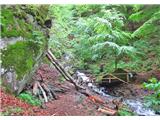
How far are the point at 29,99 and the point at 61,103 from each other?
1.04 metres

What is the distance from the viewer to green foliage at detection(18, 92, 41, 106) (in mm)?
6538

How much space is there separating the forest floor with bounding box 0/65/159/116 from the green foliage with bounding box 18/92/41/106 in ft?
0.64

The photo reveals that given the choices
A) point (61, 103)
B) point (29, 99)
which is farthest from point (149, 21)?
point (29, 99)

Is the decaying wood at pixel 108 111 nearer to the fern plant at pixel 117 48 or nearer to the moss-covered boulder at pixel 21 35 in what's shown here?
the moss-covered boulder at pixel 21 35

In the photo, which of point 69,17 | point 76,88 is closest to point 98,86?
point 76,88

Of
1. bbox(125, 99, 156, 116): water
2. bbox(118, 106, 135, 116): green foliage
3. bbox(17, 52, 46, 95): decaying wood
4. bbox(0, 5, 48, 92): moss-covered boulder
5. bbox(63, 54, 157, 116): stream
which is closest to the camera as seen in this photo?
bbox(0, 5, 48, 92): moss-covered boulder

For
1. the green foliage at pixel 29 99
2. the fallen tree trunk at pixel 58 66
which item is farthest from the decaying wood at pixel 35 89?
the fallen tree trunk at pixel 58 66

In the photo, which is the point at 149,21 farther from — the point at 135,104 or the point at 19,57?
the point at 19,57

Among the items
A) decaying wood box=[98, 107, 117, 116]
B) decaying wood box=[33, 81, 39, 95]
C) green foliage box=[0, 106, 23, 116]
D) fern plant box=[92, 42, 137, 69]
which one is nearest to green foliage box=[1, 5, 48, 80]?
decaying wood box=[33, 81, 39, 95]

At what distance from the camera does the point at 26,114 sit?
221 inches

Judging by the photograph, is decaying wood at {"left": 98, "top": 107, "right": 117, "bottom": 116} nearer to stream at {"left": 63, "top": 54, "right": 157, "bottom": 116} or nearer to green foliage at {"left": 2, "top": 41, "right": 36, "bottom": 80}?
stream at {"left": 63, "top": 54, "right": 157, "bottom": 116}

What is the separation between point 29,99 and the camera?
6629 millimetres

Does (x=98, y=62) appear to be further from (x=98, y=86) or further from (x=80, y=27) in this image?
(x=98, y=86)

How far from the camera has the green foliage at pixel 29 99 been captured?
654 centimetres
